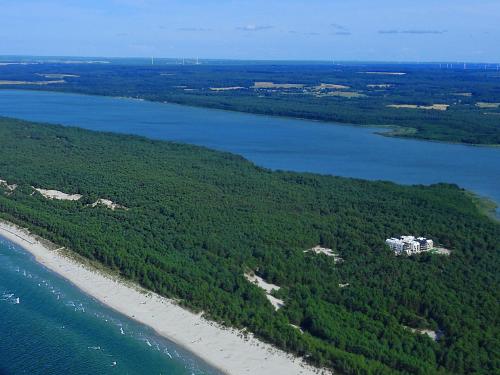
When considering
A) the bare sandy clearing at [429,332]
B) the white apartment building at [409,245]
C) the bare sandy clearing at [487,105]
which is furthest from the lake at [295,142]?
the bare sandy clearing at [487,105]

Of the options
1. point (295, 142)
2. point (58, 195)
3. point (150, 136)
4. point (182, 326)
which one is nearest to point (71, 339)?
point (182, 326)

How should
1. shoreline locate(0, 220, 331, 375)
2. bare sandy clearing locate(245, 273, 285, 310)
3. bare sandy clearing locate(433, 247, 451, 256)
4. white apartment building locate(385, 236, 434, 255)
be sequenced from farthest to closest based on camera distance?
1. white apartment building locate(385, 236, 434, 255)
2. bare sandy clearing locate(433, 247, 451, 256)
3. bare sandy clearing locate(245, 273, 285, 310)
4. shoreline locate(0, 220, 331, 375)

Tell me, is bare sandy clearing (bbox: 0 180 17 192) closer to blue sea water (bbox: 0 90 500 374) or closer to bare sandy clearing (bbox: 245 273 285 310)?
blue sea water (bbox: 0 90 500 374)

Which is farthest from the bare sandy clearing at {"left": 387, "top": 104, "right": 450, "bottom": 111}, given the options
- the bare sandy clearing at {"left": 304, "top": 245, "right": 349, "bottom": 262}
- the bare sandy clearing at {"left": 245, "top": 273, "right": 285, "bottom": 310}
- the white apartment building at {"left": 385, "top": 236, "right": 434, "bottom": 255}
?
the bare sandy clearing at {"left": 245, "top": 273, "right": 285, "bottom": 310}

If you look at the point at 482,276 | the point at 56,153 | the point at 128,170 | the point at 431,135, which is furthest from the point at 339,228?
the point at 431,135

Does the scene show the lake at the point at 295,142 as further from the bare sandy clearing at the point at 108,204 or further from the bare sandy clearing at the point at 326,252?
the bare sandy clearing at the point at 108,204
